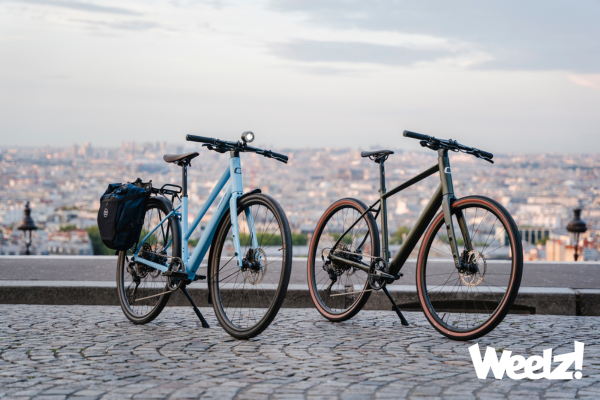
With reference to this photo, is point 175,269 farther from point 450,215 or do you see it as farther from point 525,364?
point 525,364

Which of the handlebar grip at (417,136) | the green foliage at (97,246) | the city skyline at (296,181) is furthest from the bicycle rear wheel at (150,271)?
the green foliage at (97,246)

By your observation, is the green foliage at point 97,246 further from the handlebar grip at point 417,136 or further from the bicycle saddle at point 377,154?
the handlebar grip at point 417,136

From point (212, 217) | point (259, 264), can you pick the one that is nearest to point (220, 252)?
point (212, 217)

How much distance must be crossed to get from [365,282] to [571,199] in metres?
34.3

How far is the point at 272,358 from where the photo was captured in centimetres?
443

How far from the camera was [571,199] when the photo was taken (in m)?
37.3

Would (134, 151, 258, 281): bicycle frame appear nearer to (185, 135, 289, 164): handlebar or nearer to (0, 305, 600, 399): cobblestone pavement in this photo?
(185, 135, 289, 164): handlebar

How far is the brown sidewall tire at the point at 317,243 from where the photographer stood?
5.78 meters

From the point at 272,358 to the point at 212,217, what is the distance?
56.6 inches

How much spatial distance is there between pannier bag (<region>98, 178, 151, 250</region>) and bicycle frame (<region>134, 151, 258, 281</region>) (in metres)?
0.23

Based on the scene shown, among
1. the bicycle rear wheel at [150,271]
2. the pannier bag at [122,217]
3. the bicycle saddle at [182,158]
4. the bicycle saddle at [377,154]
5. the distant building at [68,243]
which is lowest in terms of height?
the distant building at [68,243]

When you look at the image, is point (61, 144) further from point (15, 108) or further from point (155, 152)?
point (155, 152)

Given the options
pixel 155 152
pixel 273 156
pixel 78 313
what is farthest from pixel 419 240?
pixel 155 152

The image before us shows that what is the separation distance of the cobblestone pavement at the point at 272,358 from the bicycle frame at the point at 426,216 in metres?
0.54
